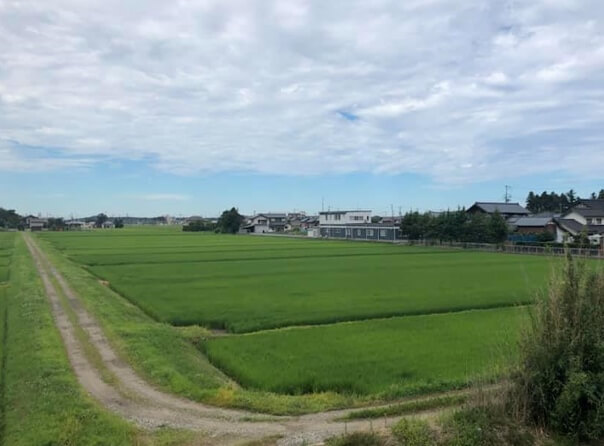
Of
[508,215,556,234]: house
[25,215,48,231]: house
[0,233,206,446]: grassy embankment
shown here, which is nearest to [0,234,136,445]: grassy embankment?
[0,233,206,446]: grassy embankment

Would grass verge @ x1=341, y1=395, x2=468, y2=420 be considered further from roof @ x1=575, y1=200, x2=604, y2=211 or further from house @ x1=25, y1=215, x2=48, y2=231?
house @ x1=25, y1=215, x2=48, y2=231

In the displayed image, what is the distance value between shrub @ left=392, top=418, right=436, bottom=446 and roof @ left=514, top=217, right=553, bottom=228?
6904 centimetres

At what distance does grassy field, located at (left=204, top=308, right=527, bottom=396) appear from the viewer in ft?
38.8

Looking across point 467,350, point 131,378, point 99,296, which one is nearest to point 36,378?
point 131,378

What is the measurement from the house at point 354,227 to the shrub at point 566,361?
7881 cm

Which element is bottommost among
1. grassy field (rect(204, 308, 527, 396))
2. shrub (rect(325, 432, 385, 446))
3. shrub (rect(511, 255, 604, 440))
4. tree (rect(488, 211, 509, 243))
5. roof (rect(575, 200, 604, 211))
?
grassy field (rect(204, 308, 527, 396))

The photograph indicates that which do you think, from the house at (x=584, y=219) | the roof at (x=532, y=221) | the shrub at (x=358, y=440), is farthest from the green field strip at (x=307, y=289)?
the roof at (x=532, y=221)

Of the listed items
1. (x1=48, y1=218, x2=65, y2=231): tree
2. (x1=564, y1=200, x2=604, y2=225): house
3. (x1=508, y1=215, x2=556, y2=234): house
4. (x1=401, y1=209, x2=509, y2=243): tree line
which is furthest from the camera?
(x1=48, y1=218, x2=65, y2=231): tree

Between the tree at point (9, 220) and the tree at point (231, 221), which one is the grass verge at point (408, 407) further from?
the tree at point (9, 220)

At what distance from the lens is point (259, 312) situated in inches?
844

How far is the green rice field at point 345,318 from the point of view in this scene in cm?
1255

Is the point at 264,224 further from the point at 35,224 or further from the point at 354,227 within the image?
the point at 35,224

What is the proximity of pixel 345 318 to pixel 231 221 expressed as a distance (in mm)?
113477

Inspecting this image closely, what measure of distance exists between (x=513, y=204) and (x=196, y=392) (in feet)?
289
